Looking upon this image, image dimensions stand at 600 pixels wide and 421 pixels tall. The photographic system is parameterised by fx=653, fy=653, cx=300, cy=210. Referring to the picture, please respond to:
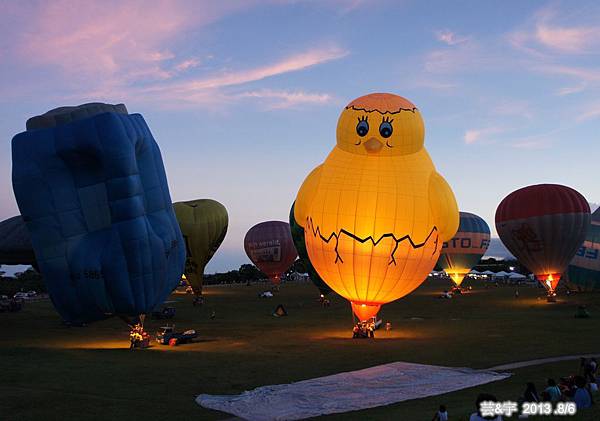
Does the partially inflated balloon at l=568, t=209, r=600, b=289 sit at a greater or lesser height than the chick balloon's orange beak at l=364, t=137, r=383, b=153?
lesser

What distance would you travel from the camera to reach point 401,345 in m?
24.8

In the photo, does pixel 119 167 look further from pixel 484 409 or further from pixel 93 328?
pixel 484 409

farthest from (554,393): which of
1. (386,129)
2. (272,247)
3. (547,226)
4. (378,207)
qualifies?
(272,247)

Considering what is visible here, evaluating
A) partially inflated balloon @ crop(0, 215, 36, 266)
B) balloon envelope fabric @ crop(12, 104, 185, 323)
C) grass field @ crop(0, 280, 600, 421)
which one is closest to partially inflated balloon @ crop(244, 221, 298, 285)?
grass field @ crop(0, 280, 600, 421)

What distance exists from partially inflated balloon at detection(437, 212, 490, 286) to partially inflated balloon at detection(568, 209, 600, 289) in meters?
12.2

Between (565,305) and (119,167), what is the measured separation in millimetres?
31258

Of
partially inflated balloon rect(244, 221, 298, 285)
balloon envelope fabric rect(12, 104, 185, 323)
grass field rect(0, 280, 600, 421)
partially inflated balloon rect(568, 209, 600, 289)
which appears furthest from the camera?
partially inflated balloon rect(244, 221, 298, 285)

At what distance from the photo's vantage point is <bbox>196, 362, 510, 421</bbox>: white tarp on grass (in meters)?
14.3

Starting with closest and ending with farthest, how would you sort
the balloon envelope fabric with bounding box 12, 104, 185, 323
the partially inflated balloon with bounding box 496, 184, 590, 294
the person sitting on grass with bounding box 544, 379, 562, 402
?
1. the person sitting on grass with bounding box 544, 379, 562, 402
2. the balloon envelope fabric with bounding box 12, 104, 185, 323
3. the partially inflated balloon with bounding box 496, 184, 590, 294

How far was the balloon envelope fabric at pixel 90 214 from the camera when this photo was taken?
22875 millimetres

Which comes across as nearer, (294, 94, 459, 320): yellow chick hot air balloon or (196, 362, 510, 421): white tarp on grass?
(196, 362, 510, 421): white tarp on grass

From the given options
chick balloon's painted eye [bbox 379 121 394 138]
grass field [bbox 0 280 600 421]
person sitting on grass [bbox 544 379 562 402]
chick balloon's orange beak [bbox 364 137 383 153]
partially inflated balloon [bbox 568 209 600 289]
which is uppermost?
chick balloon's painted eye [bbox 379 121 394 138]

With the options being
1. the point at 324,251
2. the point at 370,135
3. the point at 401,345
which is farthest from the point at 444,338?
the point at 370,135

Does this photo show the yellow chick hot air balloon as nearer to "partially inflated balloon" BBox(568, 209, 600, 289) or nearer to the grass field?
the grass field
